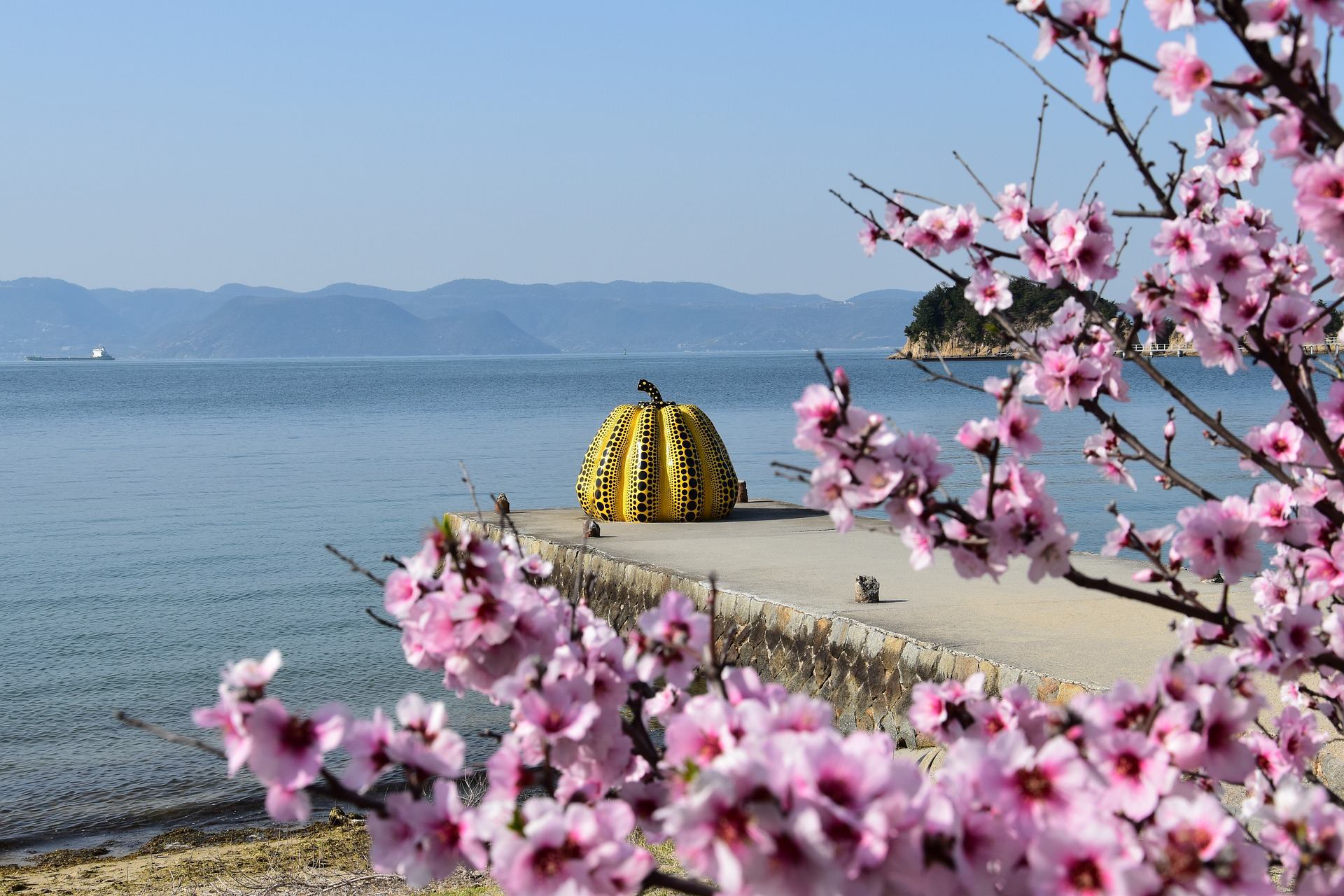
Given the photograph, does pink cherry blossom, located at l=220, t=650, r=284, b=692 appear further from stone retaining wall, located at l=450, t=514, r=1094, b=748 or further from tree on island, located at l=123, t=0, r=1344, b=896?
stone retaining wall, located at l=450, t=514, r=1094, b=748

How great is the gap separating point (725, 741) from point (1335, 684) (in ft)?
7.99

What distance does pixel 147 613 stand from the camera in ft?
54.4

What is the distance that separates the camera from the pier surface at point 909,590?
27.8 ft

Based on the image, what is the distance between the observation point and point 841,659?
32.7ft

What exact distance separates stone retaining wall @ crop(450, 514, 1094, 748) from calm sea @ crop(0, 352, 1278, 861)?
2.10 m

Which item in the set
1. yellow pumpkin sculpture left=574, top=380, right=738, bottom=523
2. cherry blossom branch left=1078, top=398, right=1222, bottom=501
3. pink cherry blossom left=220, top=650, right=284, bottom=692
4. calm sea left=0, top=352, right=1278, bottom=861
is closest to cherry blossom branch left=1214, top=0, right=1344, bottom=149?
cherry blossom branch left=1078, top=398, right=1222, bottom=501

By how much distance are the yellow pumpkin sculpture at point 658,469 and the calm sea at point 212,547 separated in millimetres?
3030

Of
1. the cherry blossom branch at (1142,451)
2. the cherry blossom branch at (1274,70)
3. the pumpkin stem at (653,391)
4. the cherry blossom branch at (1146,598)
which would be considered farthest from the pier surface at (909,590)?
the cherry blossom branch at (1274,70)

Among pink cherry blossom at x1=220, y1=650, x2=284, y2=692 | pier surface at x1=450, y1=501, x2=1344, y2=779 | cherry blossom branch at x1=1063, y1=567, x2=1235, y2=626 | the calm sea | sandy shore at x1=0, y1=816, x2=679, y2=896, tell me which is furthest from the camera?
the calm sea

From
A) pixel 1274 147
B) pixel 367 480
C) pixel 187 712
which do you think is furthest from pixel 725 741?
pixel 367 480

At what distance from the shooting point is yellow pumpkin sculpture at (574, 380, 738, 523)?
15844mm

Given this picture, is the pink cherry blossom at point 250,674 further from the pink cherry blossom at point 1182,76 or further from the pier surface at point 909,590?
the pier surface at point 909,590

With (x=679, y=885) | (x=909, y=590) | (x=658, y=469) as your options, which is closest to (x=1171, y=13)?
(x=679, y=885)

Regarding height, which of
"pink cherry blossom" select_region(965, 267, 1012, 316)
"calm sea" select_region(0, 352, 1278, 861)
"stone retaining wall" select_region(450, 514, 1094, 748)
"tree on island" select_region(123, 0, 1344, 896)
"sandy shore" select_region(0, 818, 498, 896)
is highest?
"pink cherry blossom" select_region(965, 267, 1012, 316)
